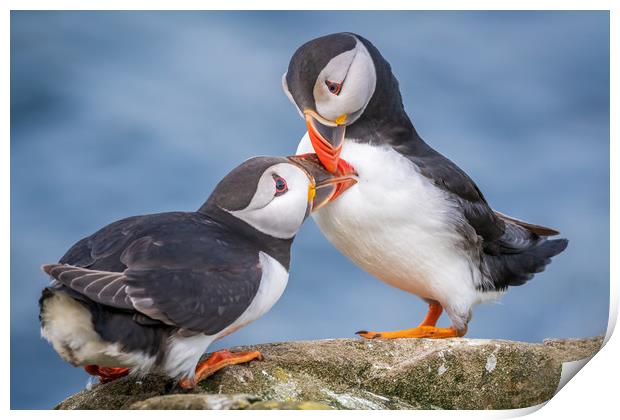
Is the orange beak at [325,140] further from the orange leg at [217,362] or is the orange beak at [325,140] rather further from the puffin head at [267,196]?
the orange leg at [217,362]

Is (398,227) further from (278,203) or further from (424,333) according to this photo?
(278,203)

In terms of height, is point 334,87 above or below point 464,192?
above

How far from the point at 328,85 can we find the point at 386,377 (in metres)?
0.94

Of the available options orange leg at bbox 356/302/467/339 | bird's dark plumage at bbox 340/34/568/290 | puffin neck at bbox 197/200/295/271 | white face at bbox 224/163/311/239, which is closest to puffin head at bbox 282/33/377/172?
bird's dark plumage at bbox 340/34/568/290

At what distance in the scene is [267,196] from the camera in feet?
11.6

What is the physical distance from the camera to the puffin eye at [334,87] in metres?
3.80

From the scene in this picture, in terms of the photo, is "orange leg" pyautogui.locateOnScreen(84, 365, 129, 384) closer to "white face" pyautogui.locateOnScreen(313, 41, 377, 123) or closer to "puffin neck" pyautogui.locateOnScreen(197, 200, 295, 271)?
"puffin neck" pyautogui.locateOnScreen(197, 200, 295, 271)

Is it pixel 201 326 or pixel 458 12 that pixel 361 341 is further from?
pixel 458 12

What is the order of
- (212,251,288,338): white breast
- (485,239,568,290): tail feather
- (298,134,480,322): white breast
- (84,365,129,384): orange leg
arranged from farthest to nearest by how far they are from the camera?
(485,239,568,290): tail feather, (298,134,480,322): white breast, (84,365,129,384): orange leg, (212,251,288,338): white breast

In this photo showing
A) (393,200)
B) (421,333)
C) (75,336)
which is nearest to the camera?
(75,336)

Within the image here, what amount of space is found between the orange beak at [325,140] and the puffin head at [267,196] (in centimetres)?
17

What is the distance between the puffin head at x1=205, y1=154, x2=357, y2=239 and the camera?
3.54m

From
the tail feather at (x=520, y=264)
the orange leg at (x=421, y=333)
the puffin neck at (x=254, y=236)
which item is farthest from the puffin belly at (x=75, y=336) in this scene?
the tail feather at (x=520, y=264)

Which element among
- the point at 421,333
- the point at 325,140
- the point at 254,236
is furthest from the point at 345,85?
the point at 421,333
